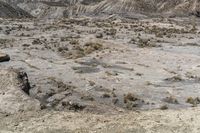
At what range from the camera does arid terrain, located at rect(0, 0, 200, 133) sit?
64.7 ft

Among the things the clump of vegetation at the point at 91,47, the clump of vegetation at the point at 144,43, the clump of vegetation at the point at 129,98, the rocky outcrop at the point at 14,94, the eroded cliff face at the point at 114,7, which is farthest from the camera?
the eroded cliff face at the point at 114,7

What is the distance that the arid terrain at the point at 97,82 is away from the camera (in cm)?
1973

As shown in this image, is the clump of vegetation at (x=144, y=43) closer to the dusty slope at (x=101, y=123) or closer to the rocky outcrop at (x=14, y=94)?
the rocky outcrop at (x=14, y=94)

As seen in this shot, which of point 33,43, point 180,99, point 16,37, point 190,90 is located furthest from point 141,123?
point 16,37

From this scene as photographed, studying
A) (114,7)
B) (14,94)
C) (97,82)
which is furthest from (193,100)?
(114,7)

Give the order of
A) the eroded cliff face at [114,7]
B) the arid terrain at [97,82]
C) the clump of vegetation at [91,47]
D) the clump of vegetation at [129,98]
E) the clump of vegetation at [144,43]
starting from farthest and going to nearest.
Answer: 1. the eroded cliff face at [114,7]
2. the clump of vegetation at [144,43]
3. the clump of vegetation at [91,47]
4. the clump of vegetation at [129,98]
5. the arid terrain at [97,82]

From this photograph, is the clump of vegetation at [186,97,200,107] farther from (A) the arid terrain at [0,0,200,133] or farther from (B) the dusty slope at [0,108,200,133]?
(B) the dusty slope at [0,108,200,133]

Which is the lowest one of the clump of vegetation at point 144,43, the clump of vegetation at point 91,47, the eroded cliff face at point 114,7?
the eroded cliff face at point 114,7

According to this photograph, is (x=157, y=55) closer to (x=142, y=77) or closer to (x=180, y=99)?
(x=142, y=77)

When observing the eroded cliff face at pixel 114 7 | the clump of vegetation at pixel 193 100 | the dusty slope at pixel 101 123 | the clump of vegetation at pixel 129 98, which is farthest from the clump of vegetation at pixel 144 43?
the eroded cliff face at pixel 114 7

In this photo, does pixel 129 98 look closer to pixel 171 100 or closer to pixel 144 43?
pixel 171 100

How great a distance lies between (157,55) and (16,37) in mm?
17622

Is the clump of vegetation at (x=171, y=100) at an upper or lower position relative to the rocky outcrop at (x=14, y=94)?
lower

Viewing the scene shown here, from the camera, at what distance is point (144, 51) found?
4475 cm
